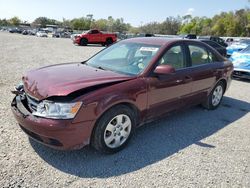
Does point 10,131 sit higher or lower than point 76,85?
lower

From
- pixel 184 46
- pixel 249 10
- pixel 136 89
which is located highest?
pixel 249 10

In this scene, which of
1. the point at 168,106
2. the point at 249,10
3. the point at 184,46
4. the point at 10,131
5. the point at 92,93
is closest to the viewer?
the point at 92,93

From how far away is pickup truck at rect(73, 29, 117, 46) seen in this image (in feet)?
80.4

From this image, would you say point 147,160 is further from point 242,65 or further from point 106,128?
point 242,65

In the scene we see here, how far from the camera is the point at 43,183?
113 inches

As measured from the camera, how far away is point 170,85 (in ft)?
14.0

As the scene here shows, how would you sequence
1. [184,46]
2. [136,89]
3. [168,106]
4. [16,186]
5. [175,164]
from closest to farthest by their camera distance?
1. [16,186]
2. [175,164]
3. [136,89]
4. [168,106]
5. [184,46]

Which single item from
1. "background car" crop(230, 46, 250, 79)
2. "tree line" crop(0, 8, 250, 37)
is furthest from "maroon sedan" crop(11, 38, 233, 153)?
"tree line" crop(0, 8, 250, 37)

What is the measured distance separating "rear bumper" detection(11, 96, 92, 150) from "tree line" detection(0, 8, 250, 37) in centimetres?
7516

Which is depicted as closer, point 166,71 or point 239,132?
point 166,71

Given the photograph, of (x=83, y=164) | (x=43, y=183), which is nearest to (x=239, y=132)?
(x=83, y=164)

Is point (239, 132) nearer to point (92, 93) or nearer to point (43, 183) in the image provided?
point (92, 93)

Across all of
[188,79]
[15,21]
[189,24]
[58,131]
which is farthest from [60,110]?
[15,21]

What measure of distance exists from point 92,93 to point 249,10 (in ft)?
259
